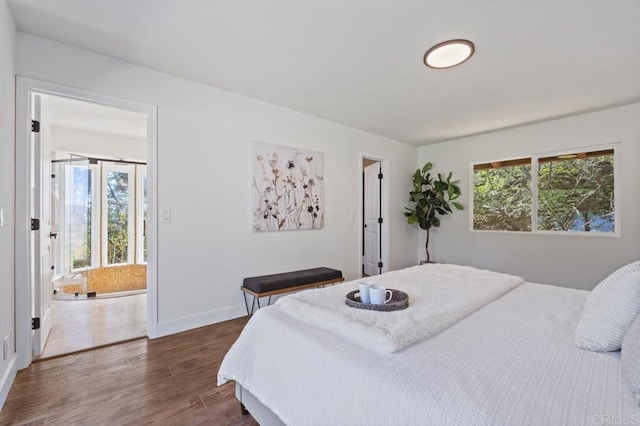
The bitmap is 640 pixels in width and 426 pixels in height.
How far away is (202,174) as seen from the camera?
292 cm

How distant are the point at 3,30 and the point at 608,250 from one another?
588cm

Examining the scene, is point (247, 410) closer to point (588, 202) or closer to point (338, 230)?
point (338, 230)

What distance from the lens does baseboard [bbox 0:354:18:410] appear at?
5.54ft

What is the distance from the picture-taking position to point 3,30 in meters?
1.71

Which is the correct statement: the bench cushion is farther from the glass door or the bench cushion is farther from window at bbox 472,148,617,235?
the glass door

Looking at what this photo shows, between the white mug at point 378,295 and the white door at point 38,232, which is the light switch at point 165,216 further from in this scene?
the white mug at point 378,295

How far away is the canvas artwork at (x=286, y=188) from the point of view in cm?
331

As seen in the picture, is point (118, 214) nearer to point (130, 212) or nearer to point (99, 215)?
point (130, 212)

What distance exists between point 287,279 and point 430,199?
3050 millimetres

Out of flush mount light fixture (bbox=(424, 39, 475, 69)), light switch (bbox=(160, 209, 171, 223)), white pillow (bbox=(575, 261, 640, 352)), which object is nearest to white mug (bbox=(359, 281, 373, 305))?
white pillow (bbox=(575, 261, 640, 352))

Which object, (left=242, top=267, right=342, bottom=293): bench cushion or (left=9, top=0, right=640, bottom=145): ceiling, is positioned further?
(left=242, top=267, right=342, bottom=293): bench cushion

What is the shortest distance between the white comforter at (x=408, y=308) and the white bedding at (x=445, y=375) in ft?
0.15

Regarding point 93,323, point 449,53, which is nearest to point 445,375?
point 449,53

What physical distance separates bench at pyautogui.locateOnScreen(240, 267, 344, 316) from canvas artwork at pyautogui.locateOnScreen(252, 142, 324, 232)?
22.7 inches
